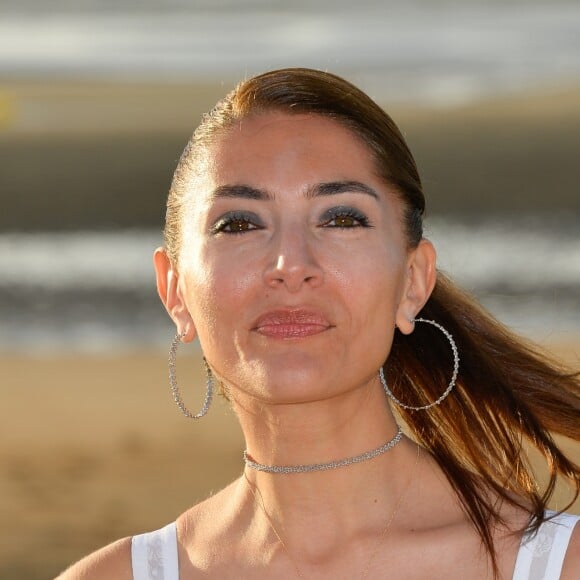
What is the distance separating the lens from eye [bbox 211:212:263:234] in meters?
3.62

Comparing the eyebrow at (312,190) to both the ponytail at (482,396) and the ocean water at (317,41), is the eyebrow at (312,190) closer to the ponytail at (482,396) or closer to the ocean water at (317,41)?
the ponytail at (482,396)

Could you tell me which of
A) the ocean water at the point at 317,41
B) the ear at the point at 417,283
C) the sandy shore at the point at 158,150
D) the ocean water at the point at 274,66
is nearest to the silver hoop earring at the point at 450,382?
the ear at the point at 417,283

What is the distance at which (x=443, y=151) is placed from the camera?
1881cm

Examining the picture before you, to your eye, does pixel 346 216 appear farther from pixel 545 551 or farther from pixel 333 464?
pixel 545 551

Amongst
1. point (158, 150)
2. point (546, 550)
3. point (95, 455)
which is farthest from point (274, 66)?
point (546, 550)

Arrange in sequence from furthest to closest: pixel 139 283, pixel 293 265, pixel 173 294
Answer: pixel 139 283, pixel 173 294, pixel 293 265

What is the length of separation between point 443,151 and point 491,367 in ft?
49.4

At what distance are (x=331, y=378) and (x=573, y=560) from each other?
0.70 meters

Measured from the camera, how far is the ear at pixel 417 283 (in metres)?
3.77

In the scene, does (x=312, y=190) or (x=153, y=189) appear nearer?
(x=312, y=190)

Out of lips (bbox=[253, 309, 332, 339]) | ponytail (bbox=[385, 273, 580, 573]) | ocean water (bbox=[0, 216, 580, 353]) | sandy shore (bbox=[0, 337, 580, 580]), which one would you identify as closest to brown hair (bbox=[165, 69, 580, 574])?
ponytail (bbox=[385, 273, 580, 573])

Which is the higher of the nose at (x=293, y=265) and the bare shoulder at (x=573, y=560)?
the nose at (x=293, y=265)

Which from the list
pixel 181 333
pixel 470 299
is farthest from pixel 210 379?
pixel 470 299

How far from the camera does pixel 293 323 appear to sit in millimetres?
3494
